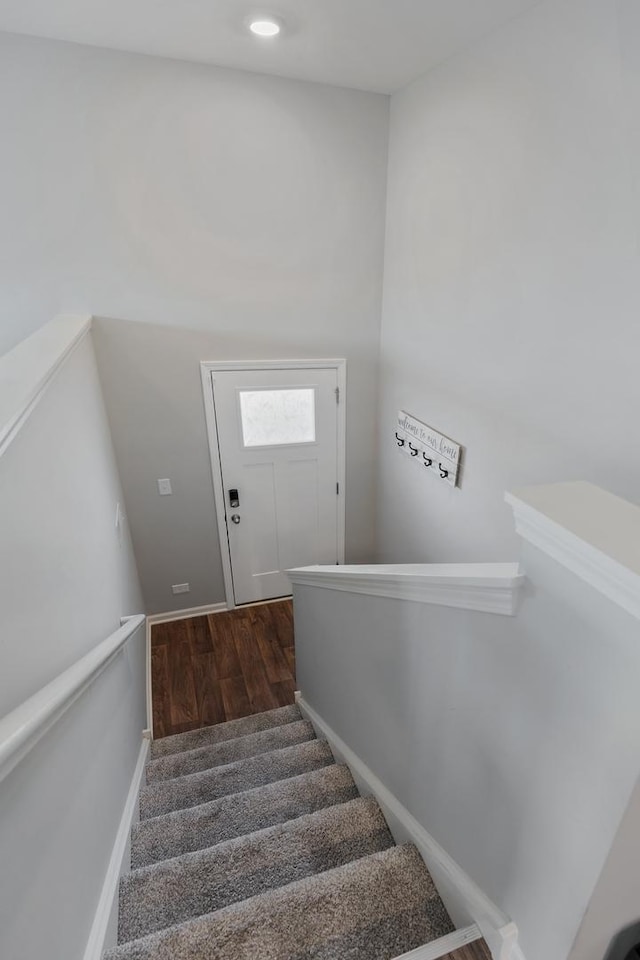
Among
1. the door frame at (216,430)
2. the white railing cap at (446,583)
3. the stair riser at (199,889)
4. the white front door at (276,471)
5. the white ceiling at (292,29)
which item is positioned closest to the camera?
the white railing cap at (446,583)

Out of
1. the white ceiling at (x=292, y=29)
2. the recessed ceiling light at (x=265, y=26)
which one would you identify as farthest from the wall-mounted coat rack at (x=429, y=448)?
the recessed ceiling light at (x=265, y=26)

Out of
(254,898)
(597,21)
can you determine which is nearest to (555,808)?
(254,898)

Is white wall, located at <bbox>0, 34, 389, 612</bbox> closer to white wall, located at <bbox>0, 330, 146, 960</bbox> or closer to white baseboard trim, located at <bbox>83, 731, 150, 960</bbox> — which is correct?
white wall, located at <bbox>0, 330, 146, 960</bbox>

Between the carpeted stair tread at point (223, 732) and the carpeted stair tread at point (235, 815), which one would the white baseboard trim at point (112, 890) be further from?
the carpeted stair tread at point (223, 732)

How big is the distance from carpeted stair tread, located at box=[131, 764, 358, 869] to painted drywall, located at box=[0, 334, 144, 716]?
2.61ft

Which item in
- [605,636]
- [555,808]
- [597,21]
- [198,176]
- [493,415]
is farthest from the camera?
Answer: [198,176]

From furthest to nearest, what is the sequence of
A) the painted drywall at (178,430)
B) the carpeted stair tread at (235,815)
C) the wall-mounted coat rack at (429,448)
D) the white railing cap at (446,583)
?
the painted drywall at (178,430) → the wall-mounted coat rack at (429,448) → the carpeted stair tread at (235,815) → the white railing cap at (446,583)

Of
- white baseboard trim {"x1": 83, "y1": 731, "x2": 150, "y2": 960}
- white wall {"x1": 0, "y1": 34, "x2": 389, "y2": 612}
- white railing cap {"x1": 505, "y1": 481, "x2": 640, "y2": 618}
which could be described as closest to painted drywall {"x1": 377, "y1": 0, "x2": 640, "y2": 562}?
white wall {"x1": 0, "y1": 34, "x2": 389, "y2": 612}

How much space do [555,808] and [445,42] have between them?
3.02 m

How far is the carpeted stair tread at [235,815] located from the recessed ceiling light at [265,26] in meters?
3.35

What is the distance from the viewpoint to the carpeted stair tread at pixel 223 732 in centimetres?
284

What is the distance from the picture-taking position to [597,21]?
163cm

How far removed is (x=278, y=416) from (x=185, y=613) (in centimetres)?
182

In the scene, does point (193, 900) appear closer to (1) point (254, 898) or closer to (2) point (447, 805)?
(1) point (254, 898)
